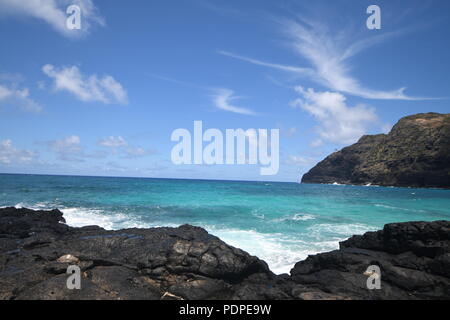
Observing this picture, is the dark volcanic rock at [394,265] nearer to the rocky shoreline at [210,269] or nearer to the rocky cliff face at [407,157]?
the rocky shoreline at [210,269]

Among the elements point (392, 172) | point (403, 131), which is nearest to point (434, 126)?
point (403, 131)

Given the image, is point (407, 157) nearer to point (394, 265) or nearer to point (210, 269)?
point (394, 265)

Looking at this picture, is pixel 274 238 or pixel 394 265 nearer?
pixel 394 265

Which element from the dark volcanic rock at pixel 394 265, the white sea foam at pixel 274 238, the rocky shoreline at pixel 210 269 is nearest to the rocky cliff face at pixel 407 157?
the white sea foam at pixel 274 238

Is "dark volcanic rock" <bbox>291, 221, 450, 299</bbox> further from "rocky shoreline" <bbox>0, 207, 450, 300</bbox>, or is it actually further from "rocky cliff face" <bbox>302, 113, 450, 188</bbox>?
"rocky cliff face" <bbox>302, 113, 450, 188</bbox>

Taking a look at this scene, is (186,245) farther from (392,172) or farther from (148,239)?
(392,172)

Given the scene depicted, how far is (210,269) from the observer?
7379 mm

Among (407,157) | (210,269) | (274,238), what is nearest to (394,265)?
(210,269)

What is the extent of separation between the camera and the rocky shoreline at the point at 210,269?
6.09 m

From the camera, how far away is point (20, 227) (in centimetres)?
1323

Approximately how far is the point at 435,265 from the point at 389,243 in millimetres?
1843

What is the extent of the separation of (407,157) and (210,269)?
121008 mm

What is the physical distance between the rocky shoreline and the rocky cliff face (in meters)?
110

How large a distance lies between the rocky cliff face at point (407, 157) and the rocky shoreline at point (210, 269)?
4330 inches
